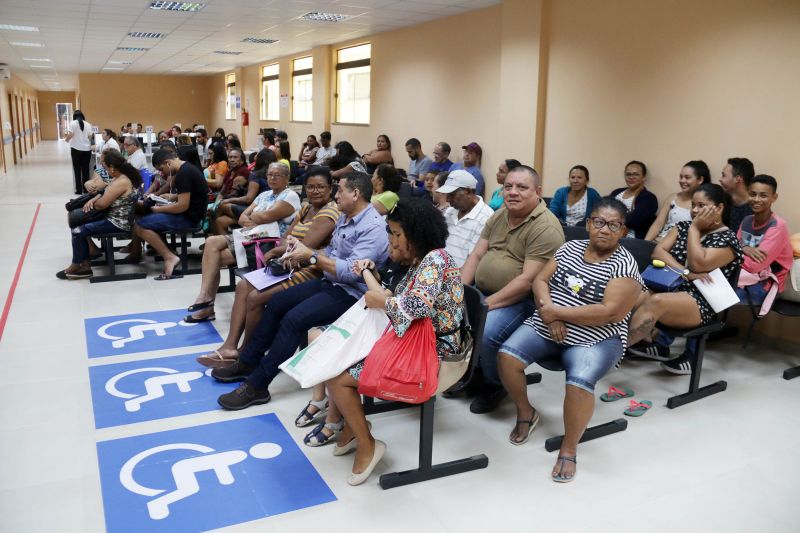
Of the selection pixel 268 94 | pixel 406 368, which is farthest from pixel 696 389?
pixel 268 94

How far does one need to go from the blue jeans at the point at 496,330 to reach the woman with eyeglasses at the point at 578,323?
0.17 meters

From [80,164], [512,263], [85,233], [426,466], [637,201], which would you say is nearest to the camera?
[426,466]

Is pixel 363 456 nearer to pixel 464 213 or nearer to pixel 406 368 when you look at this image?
pixel 406 368

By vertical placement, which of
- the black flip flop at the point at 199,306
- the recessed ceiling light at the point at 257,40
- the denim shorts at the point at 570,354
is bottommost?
the black flip flop at the point at 199,306

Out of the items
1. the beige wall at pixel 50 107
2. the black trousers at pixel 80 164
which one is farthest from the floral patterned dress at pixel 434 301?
the beige wall at pixel 50 107

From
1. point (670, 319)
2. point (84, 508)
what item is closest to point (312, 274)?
point (84, 508)

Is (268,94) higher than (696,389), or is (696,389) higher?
(268,94)

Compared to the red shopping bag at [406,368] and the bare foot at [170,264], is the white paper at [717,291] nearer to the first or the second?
the red shopping bag at [406,368]

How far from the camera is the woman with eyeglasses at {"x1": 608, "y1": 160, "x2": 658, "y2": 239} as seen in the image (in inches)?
214

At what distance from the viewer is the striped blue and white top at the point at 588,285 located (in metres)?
2.82

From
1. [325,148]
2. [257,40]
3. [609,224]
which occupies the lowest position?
[609,224]

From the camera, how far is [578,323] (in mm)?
2811

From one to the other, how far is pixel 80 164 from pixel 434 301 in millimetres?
11873

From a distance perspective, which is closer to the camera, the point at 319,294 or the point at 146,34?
the point at 319,294
